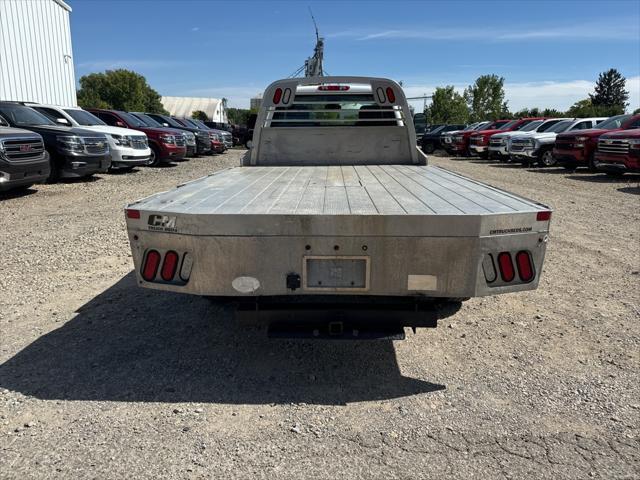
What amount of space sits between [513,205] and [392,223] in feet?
2.67

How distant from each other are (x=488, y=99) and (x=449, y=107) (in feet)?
15.1

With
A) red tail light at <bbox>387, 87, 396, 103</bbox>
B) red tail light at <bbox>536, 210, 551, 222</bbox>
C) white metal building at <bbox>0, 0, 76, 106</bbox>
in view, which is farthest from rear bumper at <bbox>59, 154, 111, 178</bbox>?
red tail light at <bbox>536, 210, 551, 222</bbox>

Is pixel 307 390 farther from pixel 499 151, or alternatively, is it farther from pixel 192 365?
pixel 499 151

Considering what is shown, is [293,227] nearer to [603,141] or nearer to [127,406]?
[127,406]

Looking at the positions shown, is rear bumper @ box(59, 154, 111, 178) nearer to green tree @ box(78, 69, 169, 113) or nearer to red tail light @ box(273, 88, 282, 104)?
red tail light @ box(273, 88, 282, 104)

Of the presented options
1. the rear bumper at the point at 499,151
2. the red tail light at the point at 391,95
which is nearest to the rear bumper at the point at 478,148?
the rear bumper at the point at 499,151

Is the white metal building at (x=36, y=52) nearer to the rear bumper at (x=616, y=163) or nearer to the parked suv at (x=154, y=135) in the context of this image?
the parked suv at (x=154, y=135)

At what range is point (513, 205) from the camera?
2.89m

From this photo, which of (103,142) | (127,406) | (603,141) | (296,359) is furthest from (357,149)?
(603,141)

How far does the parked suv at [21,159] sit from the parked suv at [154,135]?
6.53 metres

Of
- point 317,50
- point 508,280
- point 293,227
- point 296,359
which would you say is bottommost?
point 296,359

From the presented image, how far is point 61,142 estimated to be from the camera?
10844 millimetres

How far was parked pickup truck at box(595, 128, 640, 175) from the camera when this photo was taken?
12.7 m

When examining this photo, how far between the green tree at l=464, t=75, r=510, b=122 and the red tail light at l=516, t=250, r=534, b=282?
60.1 metres
